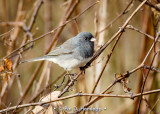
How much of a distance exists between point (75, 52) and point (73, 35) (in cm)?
68

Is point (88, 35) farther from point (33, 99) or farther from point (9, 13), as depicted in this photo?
point (9, 13)

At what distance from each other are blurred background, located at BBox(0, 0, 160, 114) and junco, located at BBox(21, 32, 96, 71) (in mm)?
101

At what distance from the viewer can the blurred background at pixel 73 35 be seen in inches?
99.6

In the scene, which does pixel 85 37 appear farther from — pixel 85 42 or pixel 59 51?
pixel 59 51

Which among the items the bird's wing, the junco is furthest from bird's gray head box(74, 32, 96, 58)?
the bird's wing

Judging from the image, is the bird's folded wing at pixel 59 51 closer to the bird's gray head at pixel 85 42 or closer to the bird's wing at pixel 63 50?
the bird's wing at pixel 63 50

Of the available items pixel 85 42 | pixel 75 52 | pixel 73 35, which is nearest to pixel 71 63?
pixel 75 52

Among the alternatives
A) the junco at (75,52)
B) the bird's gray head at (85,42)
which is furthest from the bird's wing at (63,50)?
the bird's gray head at (85,42)

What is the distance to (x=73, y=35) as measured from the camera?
10.8 ft

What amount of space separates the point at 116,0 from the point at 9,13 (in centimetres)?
209

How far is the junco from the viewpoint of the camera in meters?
2.49

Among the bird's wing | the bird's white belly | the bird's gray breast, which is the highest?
the bird's wing

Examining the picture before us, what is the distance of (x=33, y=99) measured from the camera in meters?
2.57

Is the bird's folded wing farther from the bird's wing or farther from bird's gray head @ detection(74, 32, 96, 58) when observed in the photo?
bird's gray head @ detection(74, 32, 96, 58)
